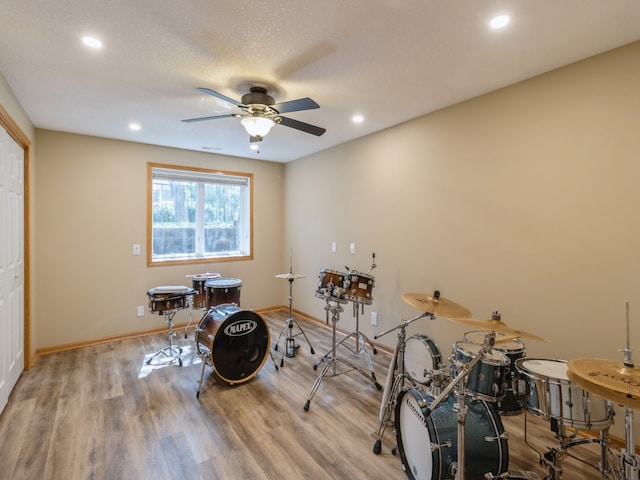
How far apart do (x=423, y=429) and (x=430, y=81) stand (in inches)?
96.4

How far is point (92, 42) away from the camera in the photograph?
6.54ft

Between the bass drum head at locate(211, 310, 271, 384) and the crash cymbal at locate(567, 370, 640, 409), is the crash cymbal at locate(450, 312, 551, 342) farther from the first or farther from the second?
the bass drum head at locate(211, 310, 271, 384)

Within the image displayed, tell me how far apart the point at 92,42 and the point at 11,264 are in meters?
2.13

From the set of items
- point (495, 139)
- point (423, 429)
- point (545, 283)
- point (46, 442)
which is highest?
point (495, 139)

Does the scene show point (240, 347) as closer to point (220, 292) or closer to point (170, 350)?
point (220, 292)

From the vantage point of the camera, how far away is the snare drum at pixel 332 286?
3117 mm

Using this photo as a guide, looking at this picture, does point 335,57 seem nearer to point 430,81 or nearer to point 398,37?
point 398,37

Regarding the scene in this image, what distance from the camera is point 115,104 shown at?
2973 mm

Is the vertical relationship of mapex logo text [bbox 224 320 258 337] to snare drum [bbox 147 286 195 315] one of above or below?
below

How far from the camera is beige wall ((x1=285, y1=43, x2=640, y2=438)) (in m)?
2.14

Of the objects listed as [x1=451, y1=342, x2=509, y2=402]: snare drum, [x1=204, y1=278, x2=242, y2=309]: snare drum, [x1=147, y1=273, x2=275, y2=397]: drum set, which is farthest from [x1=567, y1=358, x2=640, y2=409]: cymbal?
[x1=204, y1=278, x2=242, y2=309]: snare drum

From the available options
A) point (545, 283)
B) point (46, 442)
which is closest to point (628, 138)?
point (545, 283)

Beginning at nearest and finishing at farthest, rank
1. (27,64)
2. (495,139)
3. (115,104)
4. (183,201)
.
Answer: (27,64) < (495,139) < (115,104) < (183,201)

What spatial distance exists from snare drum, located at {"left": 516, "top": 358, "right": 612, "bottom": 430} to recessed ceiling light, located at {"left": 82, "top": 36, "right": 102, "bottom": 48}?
3.23m
